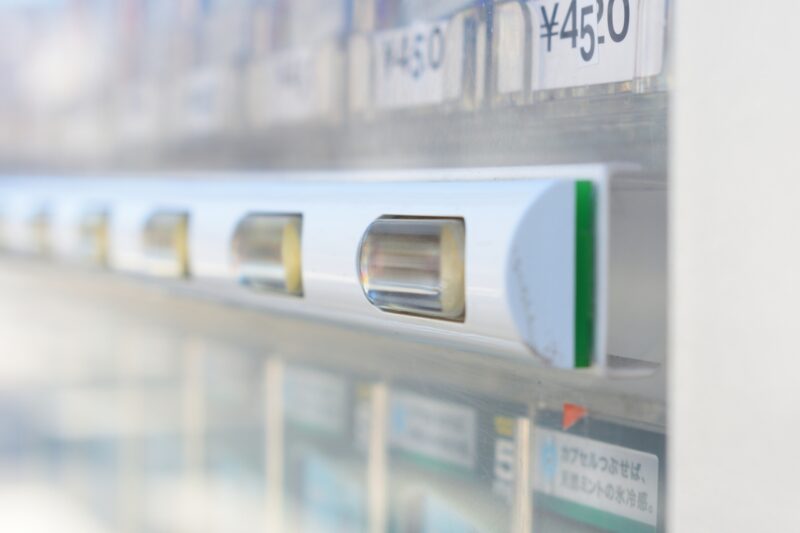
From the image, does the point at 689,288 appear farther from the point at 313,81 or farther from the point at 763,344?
the point at 313,81

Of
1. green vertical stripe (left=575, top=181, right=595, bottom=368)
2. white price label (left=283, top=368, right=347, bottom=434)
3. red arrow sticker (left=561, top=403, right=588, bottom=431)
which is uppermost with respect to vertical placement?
green vertical stripe (left=575, top=181, right=595, bottom=368)

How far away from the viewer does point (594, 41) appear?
60 centimetres

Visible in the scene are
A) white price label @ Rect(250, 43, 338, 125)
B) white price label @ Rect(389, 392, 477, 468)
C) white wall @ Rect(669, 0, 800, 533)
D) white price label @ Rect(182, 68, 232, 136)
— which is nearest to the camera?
white wall @ Rect(669, 0, 800, 533)

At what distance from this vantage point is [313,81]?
0.91 meters

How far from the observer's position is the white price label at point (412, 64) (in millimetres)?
724

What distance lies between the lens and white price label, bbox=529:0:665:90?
22.0 inches

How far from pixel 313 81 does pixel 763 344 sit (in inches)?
21.4

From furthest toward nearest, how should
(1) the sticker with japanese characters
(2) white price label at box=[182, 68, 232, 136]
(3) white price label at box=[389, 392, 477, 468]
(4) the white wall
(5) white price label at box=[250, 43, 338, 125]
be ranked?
(2) white price label at box=[182, 68, 232, 136]
(5) white price label at box=[250, 43, 338, 125]
(3) white price label at box=[389, 392, 477, 468]
(1) the sticker with japanese characters
(4) the white wall

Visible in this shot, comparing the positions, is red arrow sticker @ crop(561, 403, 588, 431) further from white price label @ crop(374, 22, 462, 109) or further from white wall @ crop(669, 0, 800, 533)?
white price label @ crop(374, 22, 462, 109)

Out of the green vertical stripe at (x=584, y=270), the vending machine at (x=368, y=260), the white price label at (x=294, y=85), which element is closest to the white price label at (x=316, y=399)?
the vending machine at (x=368, y=260)

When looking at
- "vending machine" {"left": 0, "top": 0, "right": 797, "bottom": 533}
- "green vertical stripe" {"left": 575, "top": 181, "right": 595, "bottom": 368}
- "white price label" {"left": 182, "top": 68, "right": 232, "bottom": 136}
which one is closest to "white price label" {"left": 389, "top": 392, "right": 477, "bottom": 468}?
"vending machine" {"left": 0, "top": 0, "right": 797, "bottom": 533}

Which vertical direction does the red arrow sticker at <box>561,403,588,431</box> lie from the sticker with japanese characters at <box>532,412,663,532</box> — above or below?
above

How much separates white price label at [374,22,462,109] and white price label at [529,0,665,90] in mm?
93

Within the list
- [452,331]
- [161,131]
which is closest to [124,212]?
[161,131]
